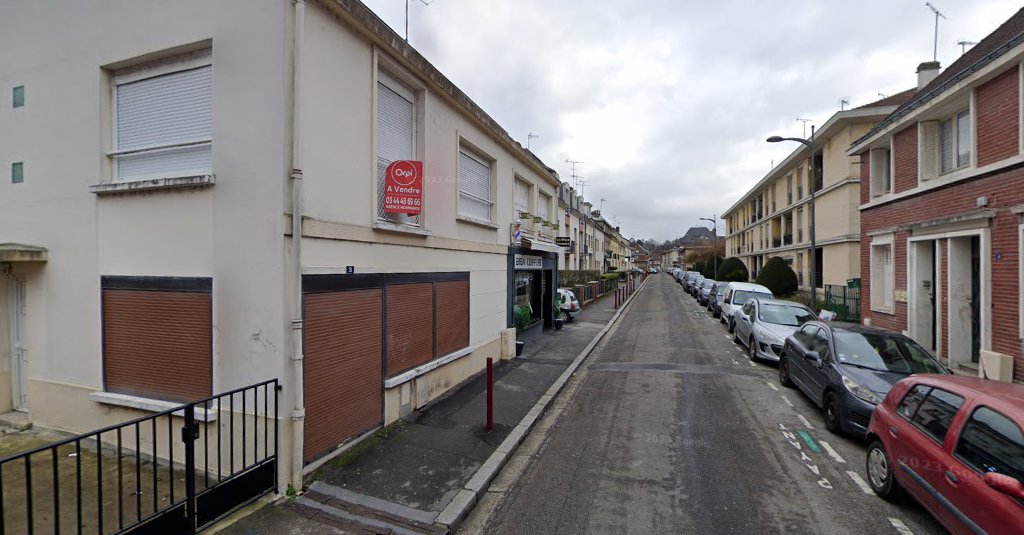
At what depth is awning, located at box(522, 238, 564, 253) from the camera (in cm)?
1222

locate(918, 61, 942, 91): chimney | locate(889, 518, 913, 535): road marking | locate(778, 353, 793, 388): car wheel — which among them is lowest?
locate(889, 518, 913, 535): road marking

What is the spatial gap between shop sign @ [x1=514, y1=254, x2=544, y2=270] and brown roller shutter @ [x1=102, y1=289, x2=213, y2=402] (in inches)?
310

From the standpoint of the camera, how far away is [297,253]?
467 centimetres

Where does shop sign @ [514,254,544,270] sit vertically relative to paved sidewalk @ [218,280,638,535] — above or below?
above

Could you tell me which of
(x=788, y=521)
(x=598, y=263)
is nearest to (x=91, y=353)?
(x=788, y=521)

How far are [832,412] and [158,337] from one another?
9.29m

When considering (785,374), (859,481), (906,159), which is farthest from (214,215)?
(906,159)

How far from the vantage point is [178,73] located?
17.6 feet

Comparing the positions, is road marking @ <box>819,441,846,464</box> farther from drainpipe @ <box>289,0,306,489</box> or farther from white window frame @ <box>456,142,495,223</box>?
white window frame @ <box>456,142,495,223</box>

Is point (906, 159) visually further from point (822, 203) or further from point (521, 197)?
point (822, 203)

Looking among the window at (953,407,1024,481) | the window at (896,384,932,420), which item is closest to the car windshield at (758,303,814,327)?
the window at (896,384,932,420)

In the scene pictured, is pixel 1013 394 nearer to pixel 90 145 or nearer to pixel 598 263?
pixel 90 145

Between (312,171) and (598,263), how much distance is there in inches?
1722

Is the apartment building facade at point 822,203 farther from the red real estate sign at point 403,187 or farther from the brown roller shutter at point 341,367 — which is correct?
the brown roller shutter at point 341,367
